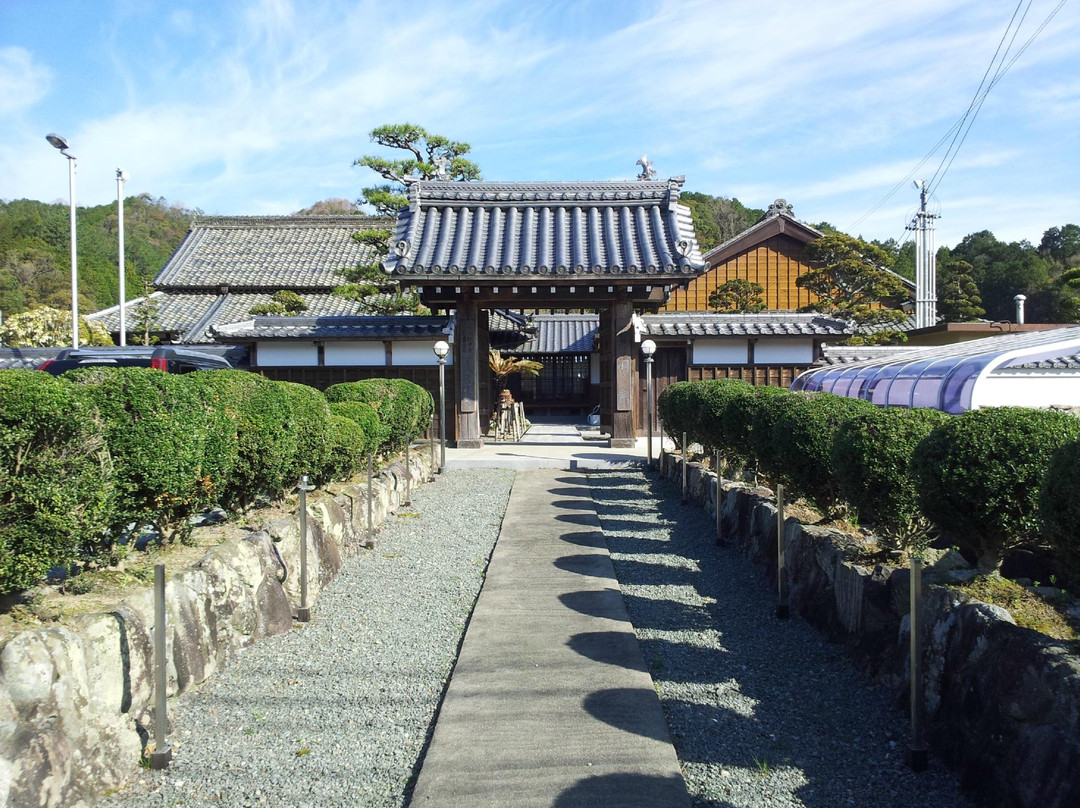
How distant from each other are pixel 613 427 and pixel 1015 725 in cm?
1273

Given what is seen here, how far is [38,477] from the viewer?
3.22m

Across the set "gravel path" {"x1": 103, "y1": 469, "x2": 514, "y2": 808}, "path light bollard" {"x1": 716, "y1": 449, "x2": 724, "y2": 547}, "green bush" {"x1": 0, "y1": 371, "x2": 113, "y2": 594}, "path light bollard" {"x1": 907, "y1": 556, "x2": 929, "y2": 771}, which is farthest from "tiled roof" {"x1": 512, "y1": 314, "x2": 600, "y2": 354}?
"green bush" {"x1": 0, "y1": 371, "x2": 113, "y2": 594}

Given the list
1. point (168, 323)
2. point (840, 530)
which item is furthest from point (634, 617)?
point (168, 323)

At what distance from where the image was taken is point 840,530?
5.49 meters

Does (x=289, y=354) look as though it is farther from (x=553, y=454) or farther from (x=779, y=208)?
(x=779, y=208)

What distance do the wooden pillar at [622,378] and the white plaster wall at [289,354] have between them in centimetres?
648

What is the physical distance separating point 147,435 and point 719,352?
46.3ft

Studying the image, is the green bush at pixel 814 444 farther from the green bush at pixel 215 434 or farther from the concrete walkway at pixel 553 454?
the concrete walkway at pixel 553 454

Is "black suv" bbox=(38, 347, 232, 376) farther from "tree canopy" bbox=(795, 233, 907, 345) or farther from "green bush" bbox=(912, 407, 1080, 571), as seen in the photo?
"tree canopy" bbox=(795, 233, 907, 345)

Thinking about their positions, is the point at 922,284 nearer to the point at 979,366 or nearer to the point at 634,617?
the point at 979,366

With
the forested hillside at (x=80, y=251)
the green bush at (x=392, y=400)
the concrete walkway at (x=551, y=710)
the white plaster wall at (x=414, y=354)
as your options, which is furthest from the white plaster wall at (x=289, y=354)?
the forested hillside at (x=80, y=251)

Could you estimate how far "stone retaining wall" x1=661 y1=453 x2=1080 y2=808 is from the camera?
2.61 meters

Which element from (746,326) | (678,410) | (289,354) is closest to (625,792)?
(678,410)

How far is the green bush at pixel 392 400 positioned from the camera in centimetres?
951
